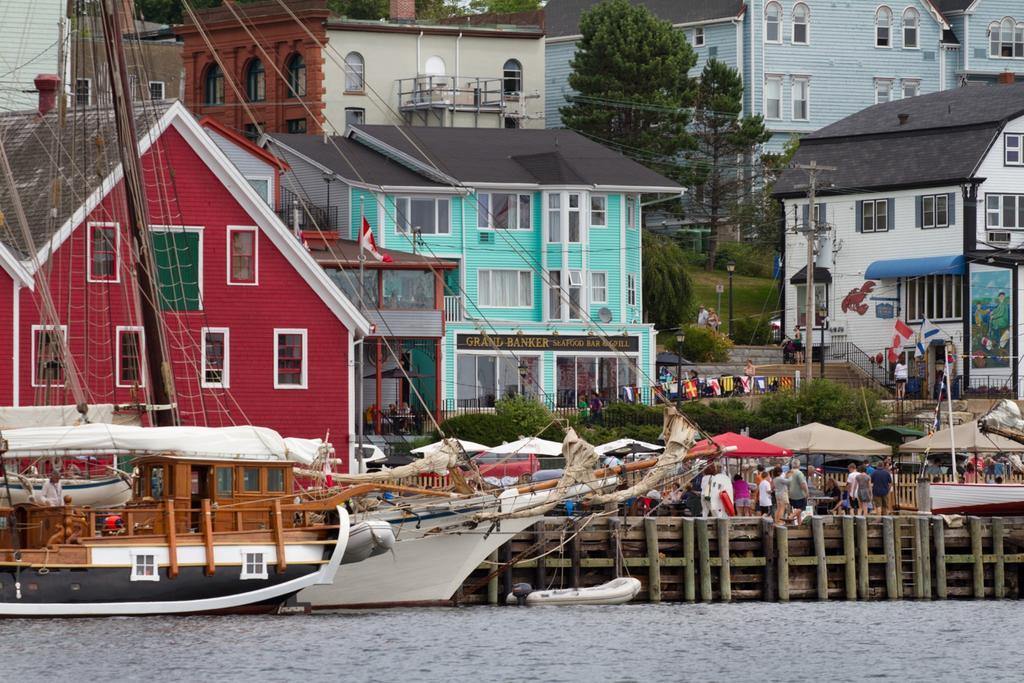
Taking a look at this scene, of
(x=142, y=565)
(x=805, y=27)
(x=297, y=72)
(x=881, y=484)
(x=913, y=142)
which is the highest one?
(x=805, y=27)

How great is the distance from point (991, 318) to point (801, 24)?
33.6 metres

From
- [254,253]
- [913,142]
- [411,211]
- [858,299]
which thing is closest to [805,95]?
[913,142]

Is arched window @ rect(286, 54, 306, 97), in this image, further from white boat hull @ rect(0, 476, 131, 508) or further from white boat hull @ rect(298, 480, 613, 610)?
white boat hull @ rect(298, 480, 613, 610)

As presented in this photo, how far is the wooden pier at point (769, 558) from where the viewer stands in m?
50.5

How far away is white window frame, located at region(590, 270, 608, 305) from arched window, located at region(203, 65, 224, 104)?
26.3 m

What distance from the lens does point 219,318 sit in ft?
214

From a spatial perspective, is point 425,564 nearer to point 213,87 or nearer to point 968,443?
point 968,443

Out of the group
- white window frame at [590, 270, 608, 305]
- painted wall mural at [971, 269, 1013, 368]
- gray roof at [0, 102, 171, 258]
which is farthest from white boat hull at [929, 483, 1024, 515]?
white window frame at [590, 270, 608, 305]

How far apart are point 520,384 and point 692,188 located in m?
29.8

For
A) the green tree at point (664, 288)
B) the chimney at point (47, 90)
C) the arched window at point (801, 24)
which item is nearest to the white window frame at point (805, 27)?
the arched window at point (801, 24)

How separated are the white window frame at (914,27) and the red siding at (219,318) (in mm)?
63940

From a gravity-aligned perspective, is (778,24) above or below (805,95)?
above

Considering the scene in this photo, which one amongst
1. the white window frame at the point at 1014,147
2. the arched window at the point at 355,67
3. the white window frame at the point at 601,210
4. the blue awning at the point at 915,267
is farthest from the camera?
the arched window at the point at 355,67

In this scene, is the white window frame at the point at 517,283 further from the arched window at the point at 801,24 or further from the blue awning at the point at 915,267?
the arched window at the point at 801,24
